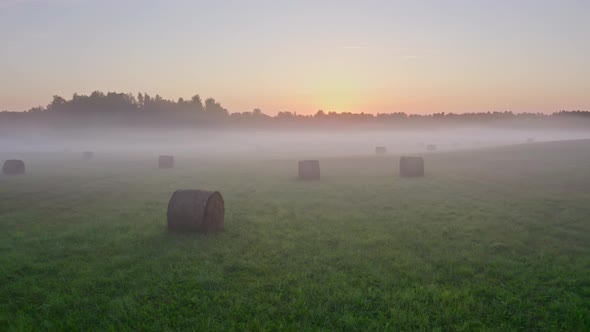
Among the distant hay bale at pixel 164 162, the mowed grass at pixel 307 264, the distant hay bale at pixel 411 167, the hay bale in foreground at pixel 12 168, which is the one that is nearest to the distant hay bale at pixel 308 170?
the distant hay bale at pixel 411 167

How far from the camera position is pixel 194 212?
36.4ft

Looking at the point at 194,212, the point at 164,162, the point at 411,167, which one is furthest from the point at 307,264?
the point at 164,162

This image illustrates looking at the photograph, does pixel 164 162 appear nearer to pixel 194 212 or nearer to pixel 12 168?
pixel 12 168

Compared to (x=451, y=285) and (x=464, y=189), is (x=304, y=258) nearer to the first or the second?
(x=451, y=285)

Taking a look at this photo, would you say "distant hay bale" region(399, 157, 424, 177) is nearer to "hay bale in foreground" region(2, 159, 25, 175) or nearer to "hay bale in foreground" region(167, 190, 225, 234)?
"hay bale in foreground" region(167, 190, 225, 234)

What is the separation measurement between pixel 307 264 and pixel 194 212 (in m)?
4.32

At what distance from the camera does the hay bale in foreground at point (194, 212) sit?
1109 centimetres

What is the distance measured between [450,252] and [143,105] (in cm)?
11993

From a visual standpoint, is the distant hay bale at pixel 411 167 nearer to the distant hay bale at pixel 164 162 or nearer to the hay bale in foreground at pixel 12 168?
the distant hay bale at pixel 164 162

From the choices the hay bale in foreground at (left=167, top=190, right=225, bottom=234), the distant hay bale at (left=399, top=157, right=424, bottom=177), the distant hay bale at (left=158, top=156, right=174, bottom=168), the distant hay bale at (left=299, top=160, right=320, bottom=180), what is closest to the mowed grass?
the hay bale in foreground at (left=167, top=190, right=225, bottom=234)

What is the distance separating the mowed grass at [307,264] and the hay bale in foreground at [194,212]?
446 millimetres

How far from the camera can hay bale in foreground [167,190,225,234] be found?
11.1 meters

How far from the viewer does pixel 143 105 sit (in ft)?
376

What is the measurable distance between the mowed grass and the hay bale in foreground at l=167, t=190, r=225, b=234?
1.46 ft
